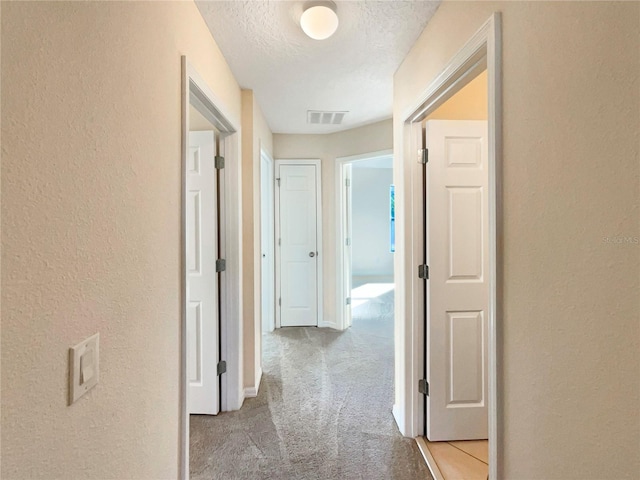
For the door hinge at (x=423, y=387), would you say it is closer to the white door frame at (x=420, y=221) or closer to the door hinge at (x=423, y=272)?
the white door frame at (x=420, y=221)

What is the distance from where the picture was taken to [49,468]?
614mm

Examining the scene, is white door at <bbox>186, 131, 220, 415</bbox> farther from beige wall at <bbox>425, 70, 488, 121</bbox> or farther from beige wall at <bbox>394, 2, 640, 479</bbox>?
beige wall at <bbox>394, 2, 640, 479</bbox>

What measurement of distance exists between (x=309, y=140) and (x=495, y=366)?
133 inches

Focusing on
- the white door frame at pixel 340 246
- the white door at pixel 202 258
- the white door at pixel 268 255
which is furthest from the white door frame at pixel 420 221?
the white door at pixel 268 255

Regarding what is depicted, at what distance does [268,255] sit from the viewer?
395 cm

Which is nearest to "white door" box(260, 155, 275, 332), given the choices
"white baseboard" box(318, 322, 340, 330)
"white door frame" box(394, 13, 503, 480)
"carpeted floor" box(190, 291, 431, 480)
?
"white baseboard" box(318, 322, 340, 330)

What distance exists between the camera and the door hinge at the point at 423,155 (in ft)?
6.23

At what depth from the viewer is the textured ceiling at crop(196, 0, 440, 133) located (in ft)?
4.96

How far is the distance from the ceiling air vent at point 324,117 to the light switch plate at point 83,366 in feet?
8.90

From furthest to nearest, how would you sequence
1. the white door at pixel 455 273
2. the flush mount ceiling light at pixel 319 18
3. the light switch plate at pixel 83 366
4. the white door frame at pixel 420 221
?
the white door at pixel 455 273
the flush mount ceiling light at pixel 319 18
the white door frame at pixel 420 221
the light switch plate at pixel 83 366

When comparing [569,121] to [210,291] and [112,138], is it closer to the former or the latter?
[112,138]

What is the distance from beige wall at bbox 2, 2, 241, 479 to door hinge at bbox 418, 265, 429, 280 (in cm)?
137

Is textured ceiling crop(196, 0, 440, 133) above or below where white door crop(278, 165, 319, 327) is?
above

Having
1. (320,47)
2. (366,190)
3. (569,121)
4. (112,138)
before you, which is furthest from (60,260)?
(366,190)
